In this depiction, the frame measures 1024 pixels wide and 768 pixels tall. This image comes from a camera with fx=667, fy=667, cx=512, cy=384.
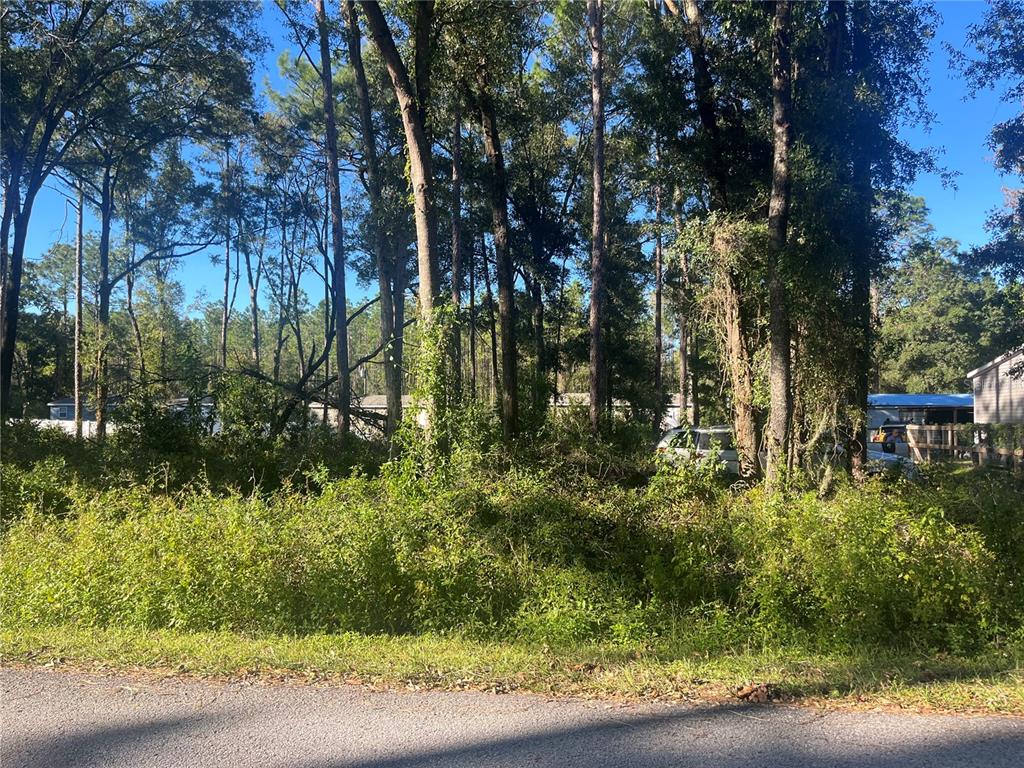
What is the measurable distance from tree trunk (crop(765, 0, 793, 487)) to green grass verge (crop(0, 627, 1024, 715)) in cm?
532

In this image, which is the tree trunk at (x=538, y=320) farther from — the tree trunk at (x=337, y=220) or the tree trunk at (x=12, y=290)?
the tree trunk at (x=12, y=290)

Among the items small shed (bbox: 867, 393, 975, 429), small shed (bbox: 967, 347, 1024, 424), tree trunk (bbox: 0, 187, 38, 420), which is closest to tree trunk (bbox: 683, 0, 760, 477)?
tree trunk (bbox: 0, 187, 38, 420)

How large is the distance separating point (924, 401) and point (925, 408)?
708 mm

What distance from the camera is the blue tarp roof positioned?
35594 millimetres

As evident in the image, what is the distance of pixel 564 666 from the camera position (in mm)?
4625

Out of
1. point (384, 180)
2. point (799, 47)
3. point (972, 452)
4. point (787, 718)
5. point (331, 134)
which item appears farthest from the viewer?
point (331, 134)

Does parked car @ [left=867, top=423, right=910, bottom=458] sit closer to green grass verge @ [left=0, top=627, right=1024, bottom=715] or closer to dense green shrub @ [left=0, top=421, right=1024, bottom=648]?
dense green shrub @ [left=0, top=421, right=1024, bottom=648]

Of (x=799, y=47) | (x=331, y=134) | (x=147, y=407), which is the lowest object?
(x=147, y=407)

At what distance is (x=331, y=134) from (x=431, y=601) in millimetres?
20129

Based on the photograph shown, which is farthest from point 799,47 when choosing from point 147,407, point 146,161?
point 146,161

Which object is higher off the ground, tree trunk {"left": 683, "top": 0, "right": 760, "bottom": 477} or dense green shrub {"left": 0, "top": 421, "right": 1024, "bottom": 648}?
tree trunk {"left": 683, "top": 0, "right": 760, "bottom": 477}

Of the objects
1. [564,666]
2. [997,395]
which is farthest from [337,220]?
[997,395]

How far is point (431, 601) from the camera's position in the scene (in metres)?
6.73

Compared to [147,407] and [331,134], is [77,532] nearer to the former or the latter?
[147,407]
